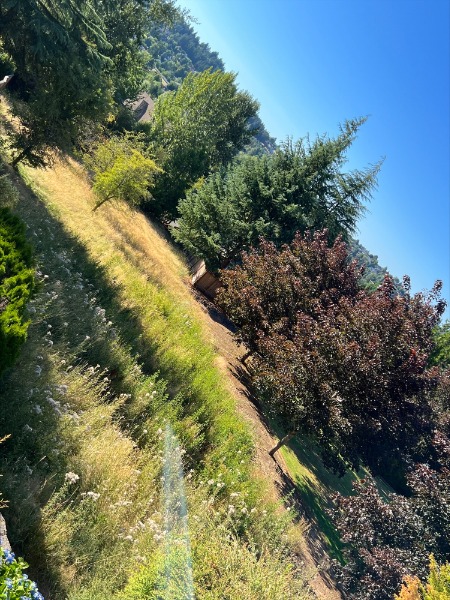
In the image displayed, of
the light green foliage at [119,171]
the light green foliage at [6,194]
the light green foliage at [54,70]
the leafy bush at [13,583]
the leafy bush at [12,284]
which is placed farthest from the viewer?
the light green foliage at [119,171]

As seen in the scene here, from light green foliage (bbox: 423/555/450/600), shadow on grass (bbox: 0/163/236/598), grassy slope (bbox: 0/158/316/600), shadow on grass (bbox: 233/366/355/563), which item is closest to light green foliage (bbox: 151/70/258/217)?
shadow on grass (bbox: 0/163/236/598)

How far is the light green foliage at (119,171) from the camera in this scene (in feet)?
53.5

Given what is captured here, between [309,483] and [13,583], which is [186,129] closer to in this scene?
[309,483]

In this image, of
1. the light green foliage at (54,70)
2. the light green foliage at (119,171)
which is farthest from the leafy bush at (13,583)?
the light green foliage at (119,171)

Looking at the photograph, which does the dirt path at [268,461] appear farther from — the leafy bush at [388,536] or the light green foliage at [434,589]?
the light green foliage at [434,589]

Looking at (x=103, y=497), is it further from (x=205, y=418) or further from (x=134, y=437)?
(x=205, y=418)

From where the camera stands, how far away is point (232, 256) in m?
21.0

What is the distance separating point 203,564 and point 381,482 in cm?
2241

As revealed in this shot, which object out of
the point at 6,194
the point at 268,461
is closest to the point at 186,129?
the point at 6,194

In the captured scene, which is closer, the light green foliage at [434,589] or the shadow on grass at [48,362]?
the shadow on grass at [48,362]

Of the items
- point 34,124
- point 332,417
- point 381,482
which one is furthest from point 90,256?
point 381,482

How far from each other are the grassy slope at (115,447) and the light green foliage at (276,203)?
9.06 metres

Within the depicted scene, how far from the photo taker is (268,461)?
1138 cm

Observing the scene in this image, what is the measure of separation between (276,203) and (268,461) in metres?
13.2
